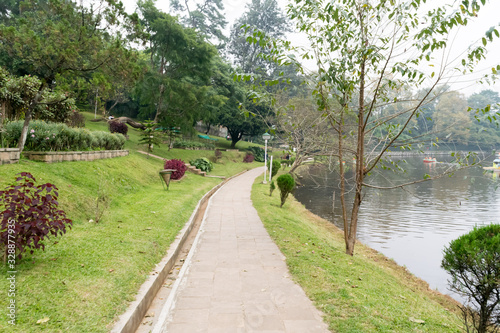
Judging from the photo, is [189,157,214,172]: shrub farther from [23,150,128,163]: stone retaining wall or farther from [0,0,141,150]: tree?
[0,0,141,150]: tree

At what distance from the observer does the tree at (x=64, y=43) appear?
880cm

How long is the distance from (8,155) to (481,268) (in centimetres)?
1015

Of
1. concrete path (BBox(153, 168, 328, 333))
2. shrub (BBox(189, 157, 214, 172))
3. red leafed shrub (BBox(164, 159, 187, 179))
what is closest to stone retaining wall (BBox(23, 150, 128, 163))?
red leafed shrub (BBox(164, 159, 187, 179))

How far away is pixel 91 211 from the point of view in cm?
809

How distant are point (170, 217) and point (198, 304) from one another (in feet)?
16.0

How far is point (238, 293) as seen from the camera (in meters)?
4.61

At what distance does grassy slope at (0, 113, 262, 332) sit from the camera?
11.1 feet

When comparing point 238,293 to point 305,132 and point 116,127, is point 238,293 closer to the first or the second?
point 305,132

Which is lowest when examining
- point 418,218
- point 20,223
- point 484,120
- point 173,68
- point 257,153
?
point 418,218

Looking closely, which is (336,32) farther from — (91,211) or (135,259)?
(91,211)

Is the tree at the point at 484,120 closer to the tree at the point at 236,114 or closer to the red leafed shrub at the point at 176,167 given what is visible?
the red leafed shrub at the point at 176,167

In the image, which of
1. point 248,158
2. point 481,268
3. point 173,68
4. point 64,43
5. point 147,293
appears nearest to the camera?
point 481,268

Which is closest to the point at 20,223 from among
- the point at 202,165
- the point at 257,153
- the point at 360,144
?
the point at 360,144

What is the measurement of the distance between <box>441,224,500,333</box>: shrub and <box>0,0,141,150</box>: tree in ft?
A: 32.9
